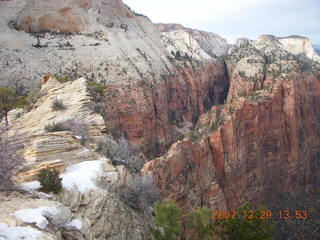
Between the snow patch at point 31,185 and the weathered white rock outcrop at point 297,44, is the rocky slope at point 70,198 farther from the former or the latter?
the weathered white rock outcrop at point 297,44

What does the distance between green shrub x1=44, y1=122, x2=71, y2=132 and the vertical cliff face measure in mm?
7987

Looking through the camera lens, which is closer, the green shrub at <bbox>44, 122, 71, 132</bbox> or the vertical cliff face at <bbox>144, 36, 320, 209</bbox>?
the green shrub at <bbox>44, 122, 71, 132</bbox>

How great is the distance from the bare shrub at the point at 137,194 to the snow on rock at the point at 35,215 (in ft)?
8.31

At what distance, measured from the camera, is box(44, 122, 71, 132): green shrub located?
10.0 m

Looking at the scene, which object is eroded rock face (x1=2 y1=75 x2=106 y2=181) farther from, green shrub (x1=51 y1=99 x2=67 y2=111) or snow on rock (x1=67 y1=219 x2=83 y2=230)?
snow on rock (x1=67 y1=219 x2=83 y2=230)

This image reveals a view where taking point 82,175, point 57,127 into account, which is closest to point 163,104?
point 57,127

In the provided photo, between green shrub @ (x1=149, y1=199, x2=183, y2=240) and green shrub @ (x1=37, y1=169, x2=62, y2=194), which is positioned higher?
green shrub @ (x1=37, y1=169, x2=62, y2=194)

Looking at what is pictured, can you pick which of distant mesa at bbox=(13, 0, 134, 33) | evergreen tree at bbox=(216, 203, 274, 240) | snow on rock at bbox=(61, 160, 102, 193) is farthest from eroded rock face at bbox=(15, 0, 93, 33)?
evergreen tree at bbox=(216, 203, 274, 240)

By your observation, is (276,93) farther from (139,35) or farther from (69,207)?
(69,207)

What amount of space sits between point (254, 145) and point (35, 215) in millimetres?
26665

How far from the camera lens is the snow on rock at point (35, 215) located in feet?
15.9

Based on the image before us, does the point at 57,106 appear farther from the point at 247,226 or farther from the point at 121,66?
the point at 121,66

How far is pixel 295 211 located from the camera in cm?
2681

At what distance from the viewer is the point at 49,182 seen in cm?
654
